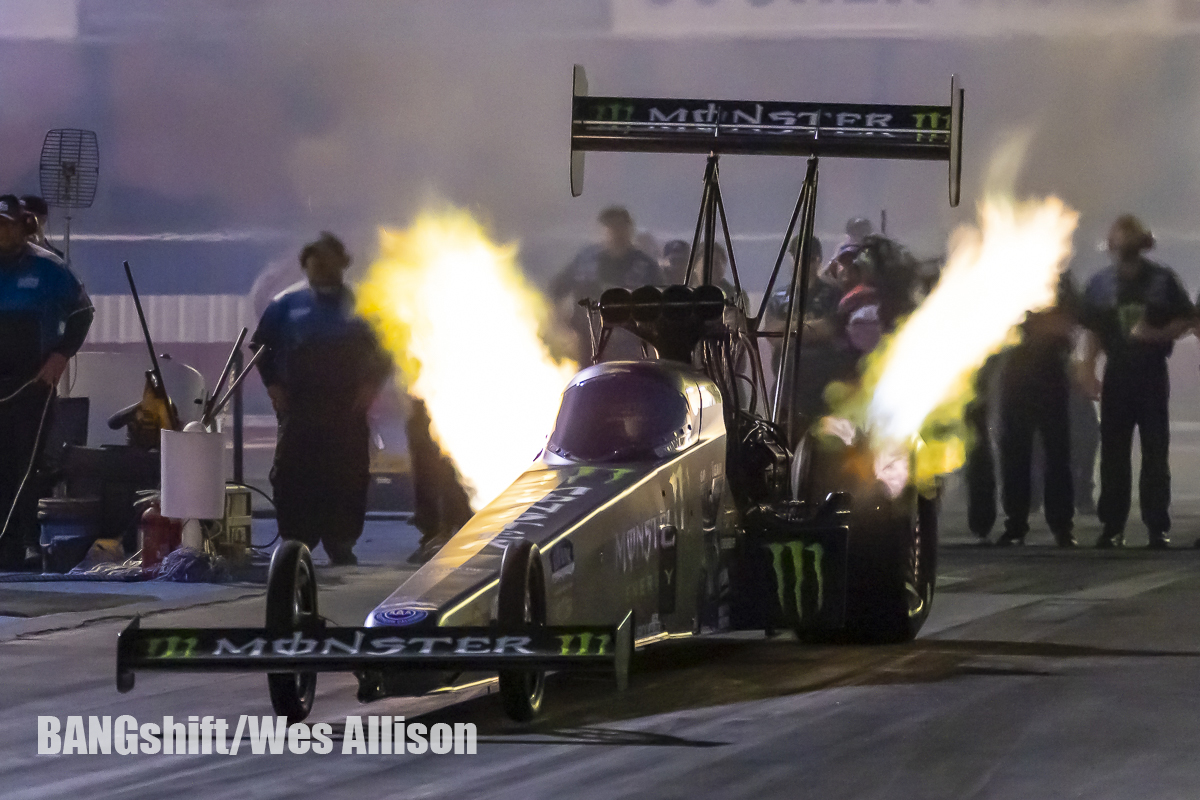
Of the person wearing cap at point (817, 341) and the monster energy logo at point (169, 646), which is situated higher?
the person wearing cap at point (817, 341)

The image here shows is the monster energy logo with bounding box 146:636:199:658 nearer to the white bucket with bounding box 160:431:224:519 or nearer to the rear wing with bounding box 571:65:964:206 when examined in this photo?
the rear wing with bounding box 571:65:964:206

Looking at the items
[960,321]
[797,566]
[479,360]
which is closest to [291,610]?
[797,566]

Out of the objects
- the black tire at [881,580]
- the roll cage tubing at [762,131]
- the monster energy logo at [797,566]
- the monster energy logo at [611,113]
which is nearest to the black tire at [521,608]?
the monster energy logo at [797,566]

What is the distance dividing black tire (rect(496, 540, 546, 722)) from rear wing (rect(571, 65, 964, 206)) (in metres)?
3.79

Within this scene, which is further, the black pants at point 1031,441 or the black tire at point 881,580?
the black pants at point 1031,441

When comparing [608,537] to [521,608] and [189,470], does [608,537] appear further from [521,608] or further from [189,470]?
[189,470]

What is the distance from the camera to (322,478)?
14.4 m

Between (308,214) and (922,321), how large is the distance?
6303 millimetres

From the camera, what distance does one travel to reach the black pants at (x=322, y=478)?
14391mm

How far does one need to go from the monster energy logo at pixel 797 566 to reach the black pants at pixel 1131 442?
22.7 ft

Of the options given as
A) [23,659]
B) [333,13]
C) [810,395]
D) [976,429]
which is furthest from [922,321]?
[333,13]

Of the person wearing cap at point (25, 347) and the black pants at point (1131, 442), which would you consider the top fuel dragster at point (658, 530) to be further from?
the black pants at point (1131, 442)

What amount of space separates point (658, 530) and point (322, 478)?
6165 mm

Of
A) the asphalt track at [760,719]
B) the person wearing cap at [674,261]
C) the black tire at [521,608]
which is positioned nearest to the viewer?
the asphalt track at [760,719]
